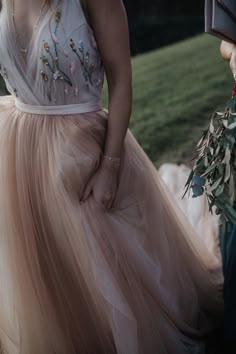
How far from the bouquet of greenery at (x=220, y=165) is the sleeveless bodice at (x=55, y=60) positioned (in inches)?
15.4

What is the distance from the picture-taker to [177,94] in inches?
208

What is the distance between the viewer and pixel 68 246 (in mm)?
1604

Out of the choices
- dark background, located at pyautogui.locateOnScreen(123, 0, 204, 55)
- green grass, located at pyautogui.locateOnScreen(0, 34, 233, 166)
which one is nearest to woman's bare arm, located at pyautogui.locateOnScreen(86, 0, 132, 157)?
green grass, located at pyautogui.locateOnScreen(0, 34, 233, 166)

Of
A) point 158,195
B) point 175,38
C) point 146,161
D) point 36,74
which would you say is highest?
point 36,74

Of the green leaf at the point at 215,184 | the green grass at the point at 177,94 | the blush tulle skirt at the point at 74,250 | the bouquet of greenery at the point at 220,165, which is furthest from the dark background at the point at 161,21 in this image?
Answer: the green leaf at the point at 215,184

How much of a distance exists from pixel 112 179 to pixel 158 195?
1.05ft

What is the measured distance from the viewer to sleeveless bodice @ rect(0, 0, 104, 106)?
1446mm

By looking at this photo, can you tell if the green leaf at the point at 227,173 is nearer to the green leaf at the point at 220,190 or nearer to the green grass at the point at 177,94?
the green leaf at the point at 220,190

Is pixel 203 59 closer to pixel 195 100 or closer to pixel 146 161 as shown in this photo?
pixel 195 100

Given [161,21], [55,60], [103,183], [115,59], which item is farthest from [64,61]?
[161,21]

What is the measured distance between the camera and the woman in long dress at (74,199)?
148 cm

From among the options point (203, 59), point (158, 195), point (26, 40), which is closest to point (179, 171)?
point (158, 195)

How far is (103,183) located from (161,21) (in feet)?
20.8

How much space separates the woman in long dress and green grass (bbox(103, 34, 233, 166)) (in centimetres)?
211
